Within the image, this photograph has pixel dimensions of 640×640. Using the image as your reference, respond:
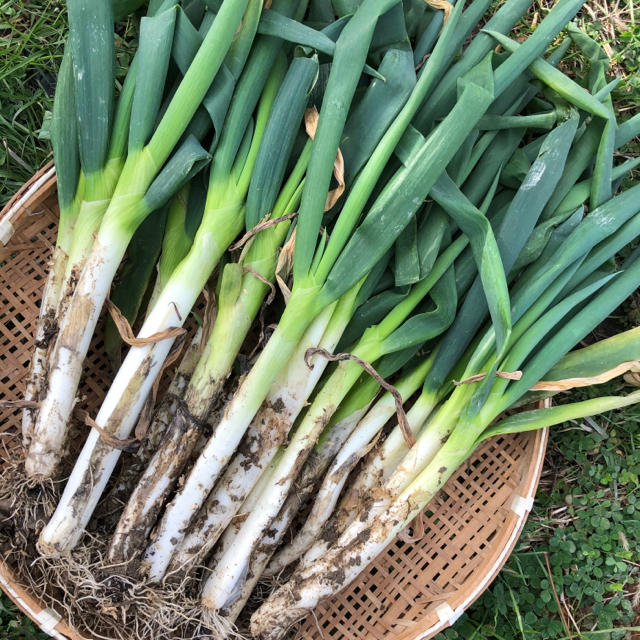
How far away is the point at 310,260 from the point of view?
1126 millimetres

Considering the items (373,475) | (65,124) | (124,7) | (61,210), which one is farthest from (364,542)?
(124,7)

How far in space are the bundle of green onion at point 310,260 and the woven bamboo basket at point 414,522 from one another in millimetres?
193

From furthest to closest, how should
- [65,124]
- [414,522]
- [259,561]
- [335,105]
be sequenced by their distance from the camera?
[414,522] → [259,561] → [65,124] → [335,105]

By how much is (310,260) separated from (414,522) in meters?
0.68

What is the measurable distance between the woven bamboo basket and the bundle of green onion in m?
0.19

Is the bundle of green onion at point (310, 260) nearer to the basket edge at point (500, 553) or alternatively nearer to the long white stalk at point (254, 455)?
the long white stalk at point (254, 455)

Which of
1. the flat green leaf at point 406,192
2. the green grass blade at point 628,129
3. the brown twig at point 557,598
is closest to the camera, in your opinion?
the flat green leaf at point 406,192

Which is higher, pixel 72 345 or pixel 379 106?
pixel 379 106

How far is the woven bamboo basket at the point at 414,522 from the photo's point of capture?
1.35 metres

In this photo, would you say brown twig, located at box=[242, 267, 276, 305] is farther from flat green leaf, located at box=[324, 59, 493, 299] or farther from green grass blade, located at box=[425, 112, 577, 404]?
green grass blade, located at box=[425, 112, 577, 404]

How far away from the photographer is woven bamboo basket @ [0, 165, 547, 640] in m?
1.35

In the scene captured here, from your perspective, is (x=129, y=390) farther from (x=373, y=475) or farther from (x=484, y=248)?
(x=484, y=248)

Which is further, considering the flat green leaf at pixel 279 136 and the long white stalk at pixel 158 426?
the long white stalk at pixel 158 426

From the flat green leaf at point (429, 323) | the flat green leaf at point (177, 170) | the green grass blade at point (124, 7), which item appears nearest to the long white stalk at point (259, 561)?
the flat green leaf at point (429, 323)
